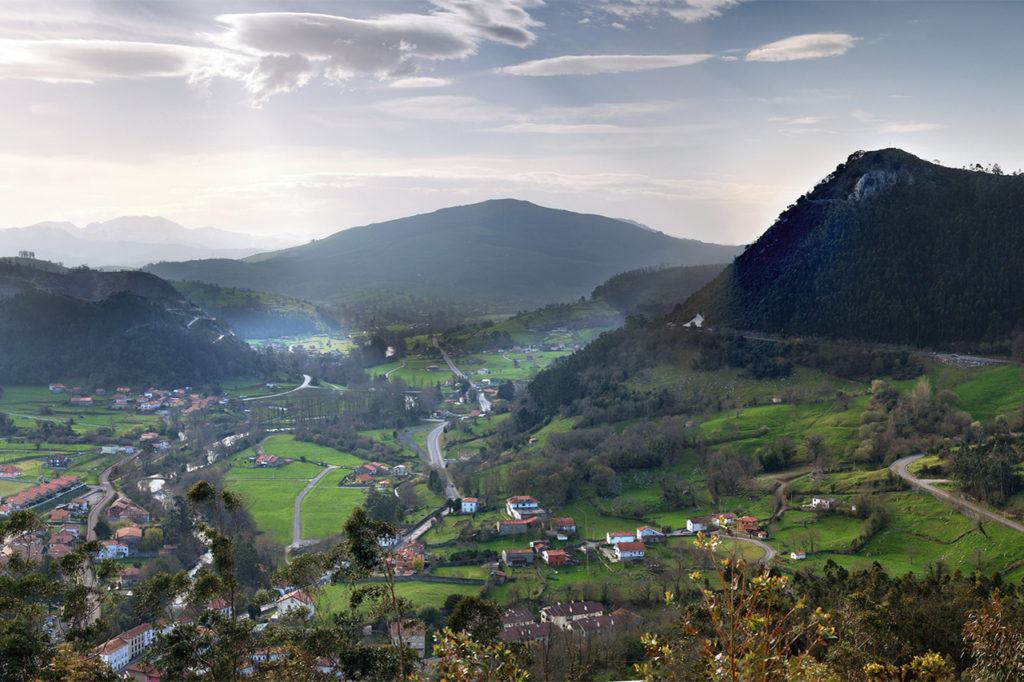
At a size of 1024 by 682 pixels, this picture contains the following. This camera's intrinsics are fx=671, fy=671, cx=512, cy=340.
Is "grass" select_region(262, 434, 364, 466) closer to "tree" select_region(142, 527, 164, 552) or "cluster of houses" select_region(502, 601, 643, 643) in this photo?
"tree" select_region(142, 527, 164, 552)

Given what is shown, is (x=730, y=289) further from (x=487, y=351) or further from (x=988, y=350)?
(x=487, y=351)

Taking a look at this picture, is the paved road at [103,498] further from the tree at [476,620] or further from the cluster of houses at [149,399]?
the tree at [476,620]

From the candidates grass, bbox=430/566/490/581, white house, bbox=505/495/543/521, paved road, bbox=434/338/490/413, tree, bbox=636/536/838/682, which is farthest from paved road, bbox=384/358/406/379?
tree, bbox=636/536/838/682

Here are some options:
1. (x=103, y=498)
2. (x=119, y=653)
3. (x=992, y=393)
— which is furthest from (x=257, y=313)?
(x=992, y=393)

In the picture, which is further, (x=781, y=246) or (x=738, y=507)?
(x=781, y=246)

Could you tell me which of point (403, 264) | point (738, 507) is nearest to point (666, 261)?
point (403, 264)

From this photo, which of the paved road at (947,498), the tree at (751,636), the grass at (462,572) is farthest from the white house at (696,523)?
the tree at (751,636)

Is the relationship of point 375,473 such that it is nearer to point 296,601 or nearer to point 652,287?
point 296,601
